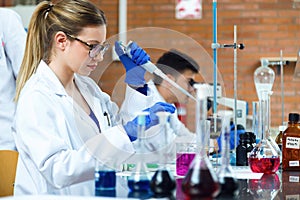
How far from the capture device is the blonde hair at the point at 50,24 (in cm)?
182

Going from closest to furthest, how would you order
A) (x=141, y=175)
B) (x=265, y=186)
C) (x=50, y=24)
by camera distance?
1. (x=141, y=175)
2. (x=265, y=186)
3. (x=50, y=24)

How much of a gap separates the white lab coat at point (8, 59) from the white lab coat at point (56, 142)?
0.89 meters

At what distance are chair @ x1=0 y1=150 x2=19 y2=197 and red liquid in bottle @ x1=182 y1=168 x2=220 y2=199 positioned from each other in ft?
3.65

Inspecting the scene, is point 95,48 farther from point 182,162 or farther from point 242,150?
point 242,150

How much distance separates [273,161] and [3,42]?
1.41 metres

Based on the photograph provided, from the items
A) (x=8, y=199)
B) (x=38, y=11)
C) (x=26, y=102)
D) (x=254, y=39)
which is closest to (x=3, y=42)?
(x=38, y=11)

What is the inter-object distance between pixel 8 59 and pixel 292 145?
138 cm

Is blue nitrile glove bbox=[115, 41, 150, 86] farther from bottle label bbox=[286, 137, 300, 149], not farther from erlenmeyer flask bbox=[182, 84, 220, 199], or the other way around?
erlenmeyer flask bbox=[182, 84, 220, 199]

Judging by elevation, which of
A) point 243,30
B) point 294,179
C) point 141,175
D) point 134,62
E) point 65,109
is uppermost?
point 243,30

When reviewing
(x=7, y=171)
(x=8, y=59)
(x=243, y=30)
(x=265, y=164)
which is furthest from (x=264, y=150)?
(x=243, y=30)

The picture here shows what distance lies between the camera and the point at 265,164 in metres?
1.88

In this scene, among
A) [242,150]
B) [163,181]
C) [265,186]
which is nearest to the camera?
[163,181]

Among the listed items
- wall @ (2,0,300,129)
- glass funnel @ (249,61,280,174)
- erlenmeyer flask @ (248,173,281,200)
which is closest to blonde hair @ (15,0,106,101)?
glass funnel @ (249,61,280,174)

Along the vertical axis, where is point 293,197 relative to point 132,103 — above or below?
below
